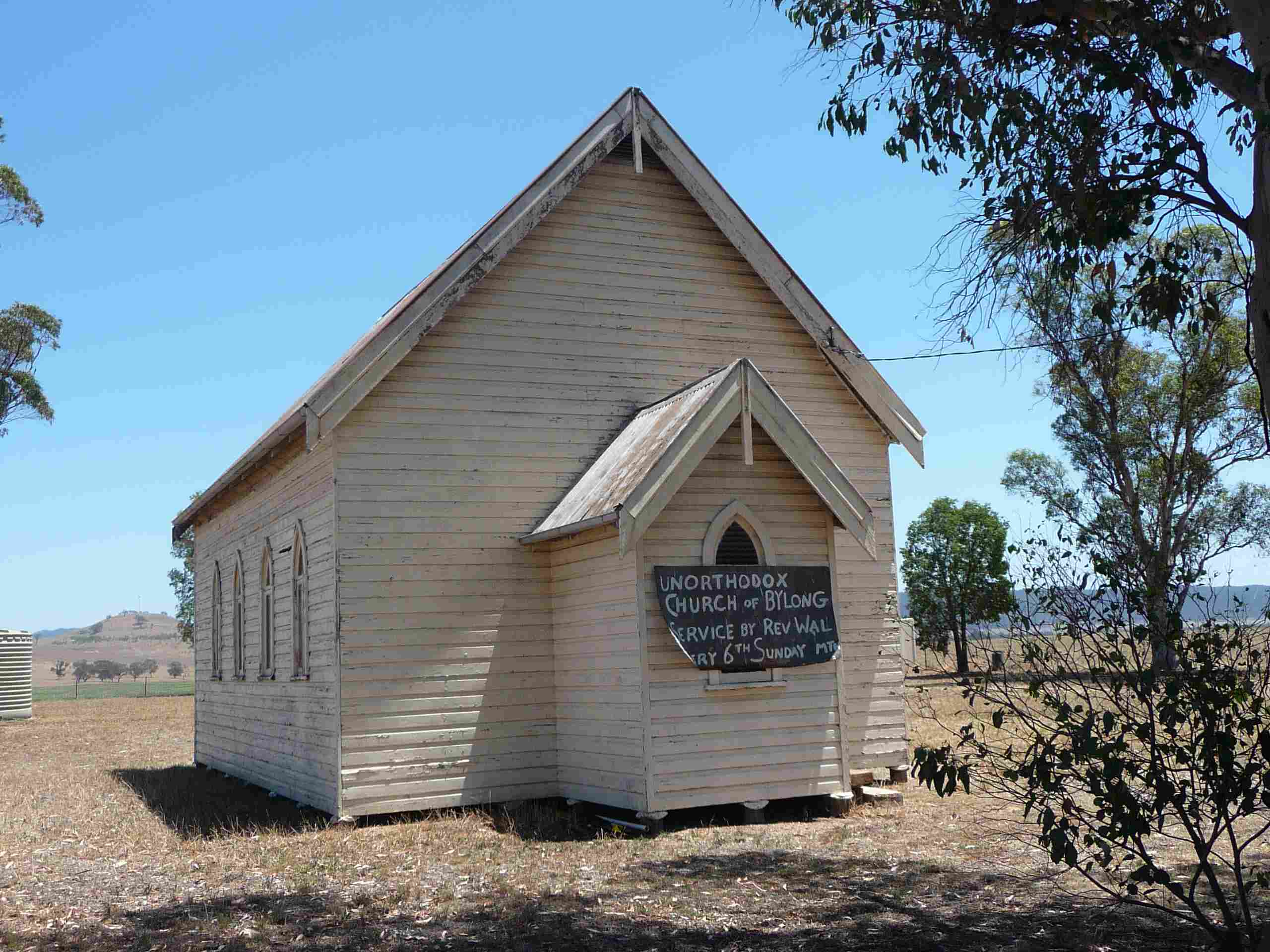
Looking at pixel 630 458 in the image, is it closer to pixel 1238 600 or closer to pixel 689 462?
pixel 689 462

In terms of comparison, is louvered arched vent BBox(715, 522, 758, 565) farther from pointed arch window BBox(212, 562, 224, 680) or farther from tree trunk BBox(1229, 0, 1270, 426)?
pointed arch window BBox(212, 562, 224, 680)

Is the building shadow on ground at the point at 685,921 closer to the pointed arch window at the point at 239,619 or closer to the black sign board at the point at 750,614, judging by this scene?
the black sign board at the point at 750,614

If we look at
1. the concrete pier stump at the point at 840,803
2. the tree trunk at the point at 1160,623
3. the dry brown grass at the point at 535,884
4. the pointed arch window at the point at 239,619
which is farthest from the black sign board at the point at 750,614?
the pointed arch window at the point at 239,619

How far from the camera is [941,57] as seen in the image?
29.3 ft

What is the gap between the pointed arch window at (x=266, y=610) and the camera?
17.5 meters

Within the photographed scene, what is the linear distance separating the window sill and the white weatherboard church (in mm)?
31

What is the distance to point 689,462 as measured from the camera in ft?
40.9

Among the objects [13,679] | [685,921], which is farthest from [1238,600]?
[13,679]

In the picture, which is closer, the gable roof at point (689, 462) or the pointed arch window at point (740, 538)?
the gable roof at point (689, 462)

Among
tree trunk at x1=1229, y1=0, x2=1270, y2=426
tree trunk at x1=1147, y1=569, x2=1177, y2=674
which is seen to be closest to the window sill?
tree trunk at x1=1147, y1=569, x2=1177, y2=674

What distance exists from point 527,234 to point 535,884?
795cm

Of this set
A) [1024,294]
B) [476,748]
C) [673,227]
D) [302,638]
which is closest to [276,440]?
[302,638]

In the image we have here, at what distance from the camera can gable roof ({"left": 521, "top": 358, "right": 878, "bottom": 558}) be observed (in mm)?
12188

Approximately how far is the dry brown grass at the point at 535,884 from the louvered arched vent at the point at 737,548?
279cm
